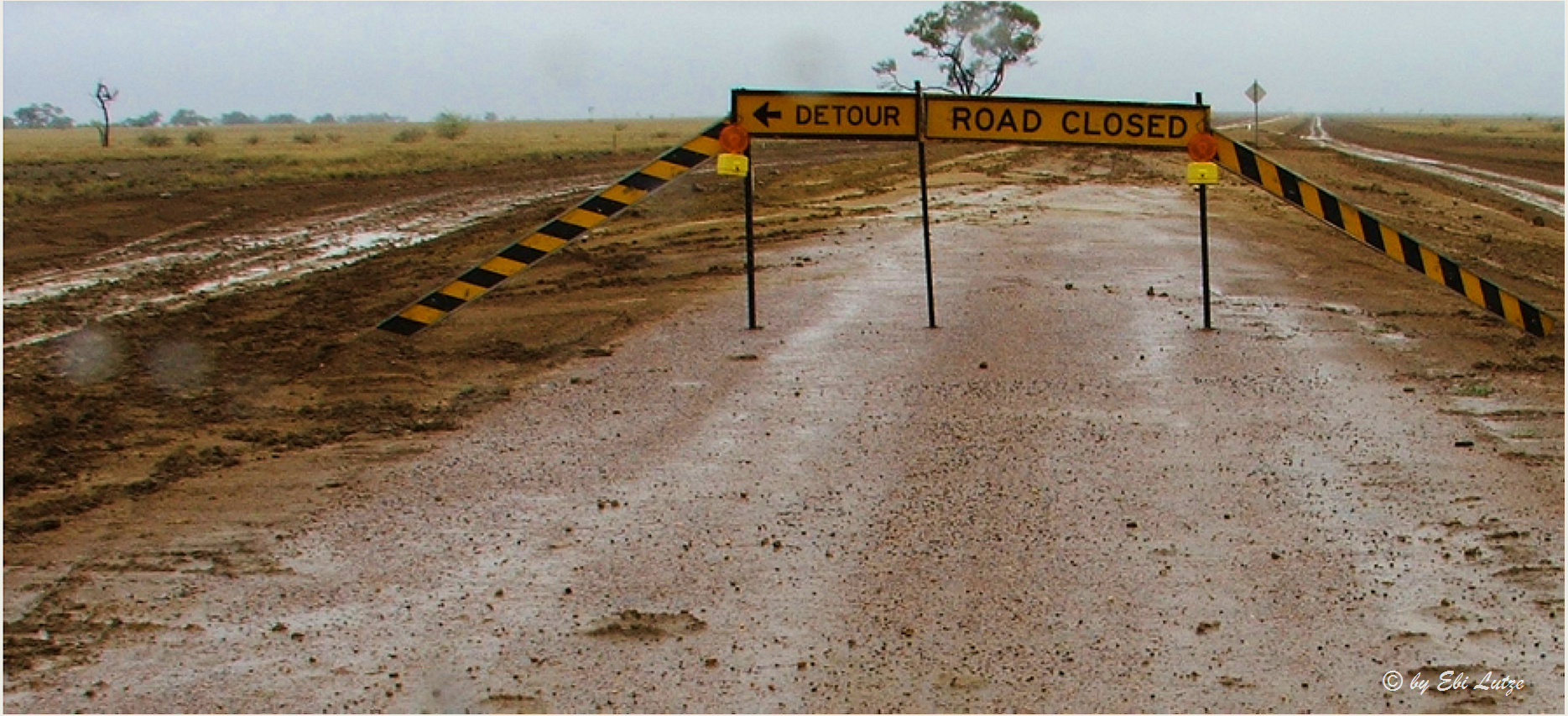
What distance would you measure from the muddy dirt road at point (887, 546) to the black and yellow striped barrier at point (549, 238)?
0.88 metres

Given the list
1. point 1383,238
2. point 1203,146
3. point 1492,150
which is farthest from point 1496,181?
point 1203,146

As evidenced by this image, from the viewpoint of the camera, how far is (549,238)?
12172mm

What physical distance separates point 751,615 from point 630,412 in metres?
3.75

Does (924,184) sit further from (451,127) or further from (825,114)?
(451,127)

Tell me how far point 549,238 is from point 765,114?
1.85 metres

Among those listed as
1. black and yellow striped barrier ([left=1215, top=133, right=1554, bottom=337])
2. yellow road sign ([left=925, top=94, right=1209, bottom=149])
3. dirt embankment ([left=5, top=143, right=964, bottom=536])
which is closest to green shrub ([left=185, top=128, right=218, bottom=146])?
dirt embankment ([left=5, top=143, right=964, bottom=536])

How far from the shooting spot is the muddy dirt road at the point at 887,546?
6.09 meters

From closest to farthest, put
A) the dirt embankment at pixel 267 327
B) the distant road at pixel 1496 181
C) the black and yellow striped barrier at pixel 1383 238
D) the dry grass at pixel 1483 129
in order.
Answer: the dirt embankment at pixel 267 327 < the black and yellow striped barrier at pixel 1383 238 < the distant road at pixel 1496 181 < the dry grass at pixel 1483 129

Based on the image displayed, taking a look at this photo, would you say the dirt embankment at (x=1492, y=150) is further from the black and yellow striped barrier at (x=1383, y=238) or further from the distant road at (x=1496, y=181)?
the black and yellow striped barrier at (x=1383, y=238)

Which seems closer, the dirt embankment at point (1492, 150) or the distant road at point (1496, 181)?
the distant road at point (1496, 181)

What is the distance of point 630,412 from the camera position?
33.9ft

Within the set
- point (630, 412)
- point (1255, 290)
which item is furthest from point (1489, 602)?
point (1255, 290)

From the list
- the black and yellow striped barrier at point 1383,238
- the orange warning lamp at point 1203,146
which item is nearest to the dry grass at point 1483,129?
the black and yellow striped barrier at point 1383,238

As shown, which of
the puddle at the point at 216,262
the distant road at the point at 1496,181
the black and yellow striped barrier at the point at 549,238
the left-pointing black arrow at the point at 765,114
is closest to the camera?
the black and yellow striped barrier at the point at 549,238
